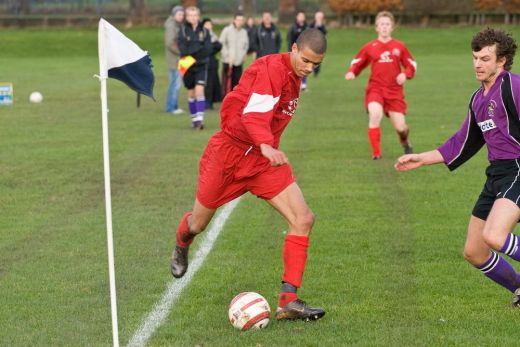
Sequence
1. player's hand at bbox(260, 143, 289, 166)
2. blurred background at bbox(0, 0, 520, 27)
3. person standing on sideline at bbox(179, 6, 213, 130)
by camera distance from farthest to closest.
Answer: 1. blurred background at bbox(0, 0, 520, 27)
2. person standing on sideline at bbox(179, 6, 213, 130)
3. player's hand at bbox(260, 143, 289, 166)

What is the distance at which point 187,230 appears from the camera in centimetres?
796

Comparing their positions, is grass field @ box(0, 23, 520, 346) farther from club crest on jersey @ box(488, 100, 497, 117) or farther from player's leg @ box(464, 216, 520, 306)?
club crest on jersey @ box(488, 100, 497, 117)

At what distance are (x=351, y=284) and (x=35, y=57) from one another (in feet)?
137

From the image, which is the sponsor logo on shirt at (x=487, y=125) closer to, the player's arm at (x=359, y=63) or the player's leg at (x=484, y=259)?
the player's leg at (x=484, y=259)

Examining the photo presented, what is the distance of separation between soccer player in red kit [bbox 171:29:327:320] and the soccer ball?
0.56 feet

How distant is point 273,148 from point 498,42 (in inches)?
66.4

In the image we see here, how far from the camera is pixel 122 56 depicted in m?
6.88

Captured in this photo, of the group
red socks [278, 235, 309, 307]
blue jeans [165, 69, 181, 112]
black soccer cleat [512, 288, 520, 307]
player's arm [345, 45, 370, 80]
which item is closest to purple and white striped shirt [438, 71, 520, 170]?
black soccer cleat [512, 288, 520, 307]

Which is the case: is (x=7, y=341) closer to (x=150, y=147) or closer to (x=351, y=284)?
(x=351, y=284)

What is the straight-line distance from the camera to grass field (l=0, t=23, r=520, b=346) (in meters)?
7.10

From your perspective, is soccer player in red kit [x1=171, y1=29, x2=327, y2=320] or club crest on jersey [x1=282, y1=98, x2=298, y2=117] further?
club crest on jersey [x1=282, y1=98, x2=298, y2=117]

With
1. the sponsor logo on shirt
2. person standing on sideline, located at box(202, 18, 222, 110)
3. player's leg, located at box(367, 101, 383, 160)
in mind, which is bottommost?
person standing on sideline, located at box(202, 18, 222, 110)

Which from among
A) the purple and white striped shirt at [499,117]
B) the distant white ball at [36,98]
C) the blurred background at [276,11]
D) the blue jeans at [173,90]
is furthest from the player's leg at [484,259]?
the blurred background at [276,11]

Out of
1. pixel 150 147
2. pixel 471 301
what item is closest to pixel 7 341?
pixel 471 301
